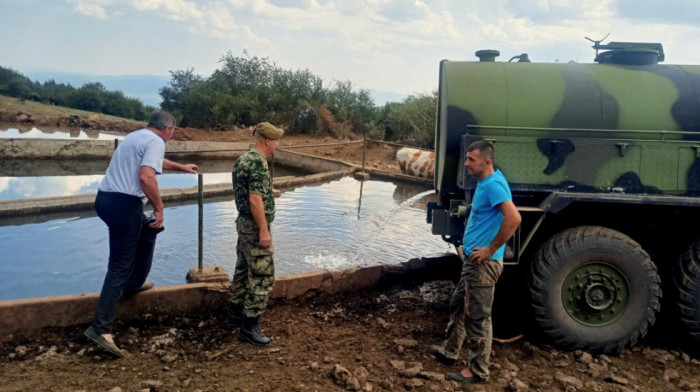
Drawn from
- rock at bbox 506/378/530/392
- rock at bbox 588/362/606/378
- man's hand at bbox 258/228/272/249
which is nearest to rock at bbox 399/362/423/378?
rock at bbox 506/378/530/392

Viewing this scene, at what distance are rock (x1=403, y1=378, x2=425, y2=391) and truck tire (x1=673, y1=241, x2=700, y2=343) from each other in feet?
7.92

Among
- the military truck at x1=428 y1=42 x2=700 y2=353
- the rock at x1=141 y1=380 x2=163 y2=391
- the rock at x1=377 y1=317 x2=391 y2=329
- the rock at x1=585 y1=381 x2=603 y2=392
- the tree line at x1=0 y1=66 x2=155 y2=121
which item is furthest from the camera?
the tree line at x1=0 y1=66 x2=155 y2=121

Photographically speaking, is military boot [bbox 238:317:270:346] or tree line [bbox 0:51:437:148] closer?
military boot [bbox 238:317:270:346]

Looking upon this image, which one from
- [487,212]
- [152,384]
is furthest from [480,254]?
[152,384]

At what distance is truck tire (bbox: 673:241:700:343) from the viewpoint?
15.3 ft

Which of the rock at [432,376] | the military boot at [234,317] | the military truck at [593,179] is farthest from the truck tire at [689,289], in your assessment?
the military boot at [234,317]

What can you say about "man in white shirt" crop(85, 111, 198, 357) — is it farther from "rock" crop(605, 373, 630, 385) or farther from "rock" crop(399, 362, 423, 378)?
"rock" crop(605, 373, 630, 385)

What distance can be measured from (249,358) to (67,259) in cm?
388

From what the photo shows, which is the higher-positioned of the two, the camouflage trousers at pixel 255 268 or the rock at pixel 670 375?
the camouflage trousers at pixel 255 268

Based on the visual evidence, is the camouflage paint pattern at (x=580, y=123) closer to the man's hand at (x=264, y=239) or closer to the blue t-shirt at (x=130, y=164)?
the man's hand at (x=264, y=239)

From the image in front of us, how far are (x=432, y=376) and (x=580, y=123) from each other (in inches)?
104

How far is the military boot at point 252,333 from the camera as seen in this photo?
4523 millimetres

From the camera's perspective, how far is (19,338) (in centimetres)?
441

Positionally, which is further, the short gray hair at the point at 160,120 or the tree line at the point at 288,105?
the tree line at the point at 288,105
